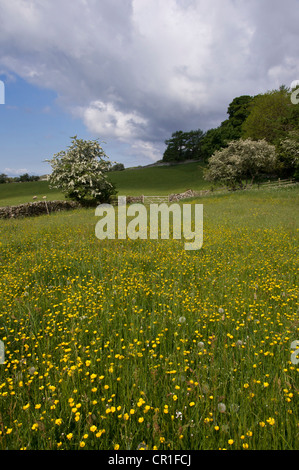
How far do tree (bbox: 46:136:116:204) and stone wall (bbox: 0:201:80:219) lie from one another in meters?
1.84

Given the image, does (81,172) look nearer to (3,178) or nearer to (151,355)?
(151,355)

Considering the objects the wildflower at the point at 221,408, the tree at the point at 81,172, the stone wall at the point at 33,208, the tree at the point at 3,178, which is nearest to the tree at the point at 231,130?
the tree at the point at 81,172

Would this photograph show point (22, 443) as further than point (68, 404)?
No

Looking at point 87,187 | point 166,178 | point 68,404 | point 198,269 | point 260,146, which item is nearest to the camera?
point 68,404

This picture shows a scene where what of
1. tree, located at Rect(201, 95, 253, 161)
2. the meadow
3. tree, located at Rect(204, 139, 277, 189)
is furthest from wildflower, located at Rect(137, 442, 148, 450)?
tree, located at Rect(201, 95, 253, 161)

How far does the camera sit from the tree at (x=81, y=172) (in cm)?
2623

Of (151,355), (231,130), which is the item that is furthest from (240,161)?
(151,355)

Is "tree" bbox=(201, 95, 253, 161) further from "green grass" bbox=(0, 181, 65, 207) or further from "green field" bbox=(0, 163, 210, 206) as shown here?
"green grass" bbox=(0, 181, 65, 207)

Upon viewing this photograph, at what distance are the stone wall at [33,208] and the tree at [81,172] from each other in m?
1.84

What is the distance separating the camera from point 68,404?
2.14 metres

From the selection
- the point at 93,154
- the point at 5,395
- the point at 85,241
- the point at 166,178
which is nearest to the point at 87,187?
the point at 93,154

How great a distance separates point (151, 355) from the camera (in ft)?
8.92

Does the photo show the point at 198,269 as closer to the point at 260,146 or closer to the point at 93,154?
the point at 93,154

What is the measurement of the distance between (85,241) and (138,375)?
690cm
